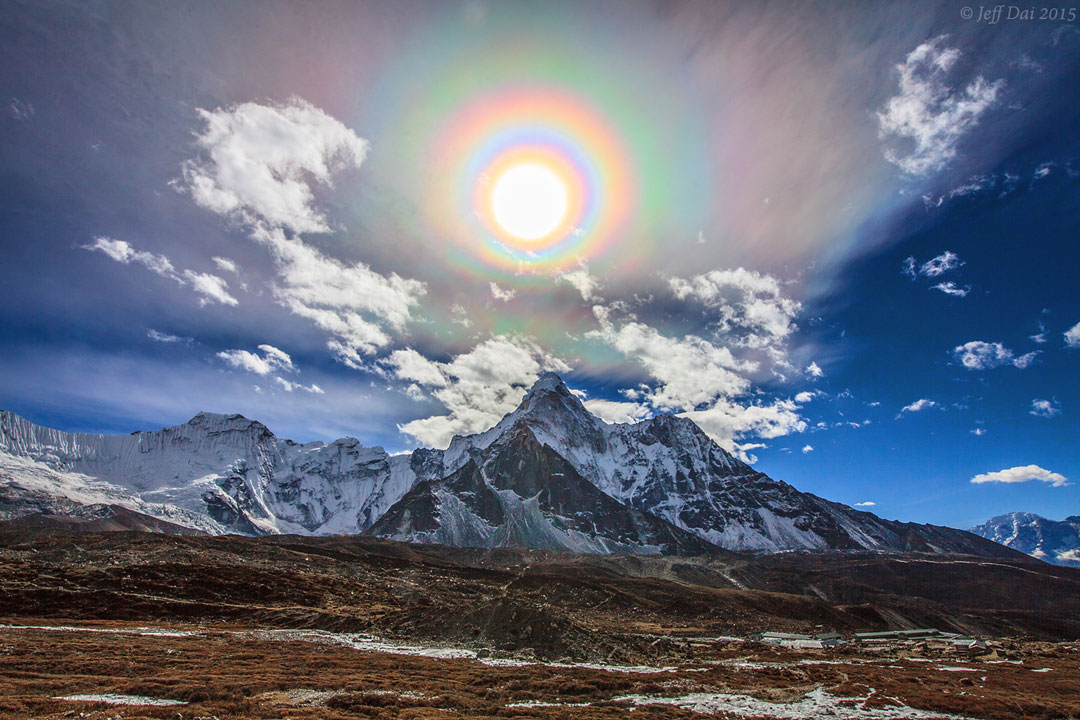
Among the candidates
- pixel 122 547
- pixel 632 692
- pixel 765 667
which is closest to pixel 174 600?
pixel 122 547

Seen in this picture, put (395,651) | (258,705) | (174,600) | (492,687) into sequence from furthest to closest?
(174,600) < (395,651) < (492,687) < (258,705)

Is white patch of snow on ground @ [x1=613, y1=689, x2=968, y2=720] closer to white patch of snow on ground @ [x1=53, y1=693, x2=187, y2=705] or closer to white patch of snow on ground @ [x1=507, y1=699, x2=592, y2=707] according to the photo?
white patch of snow on ground @ [x1=507, y1=699, x2=592, y2=707]

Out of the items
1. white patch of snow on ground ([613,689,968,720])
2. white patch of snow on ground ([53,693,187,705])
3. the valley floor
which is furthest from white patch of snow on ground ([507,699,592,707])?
white patch of snow on ground ([53,693,187,705])

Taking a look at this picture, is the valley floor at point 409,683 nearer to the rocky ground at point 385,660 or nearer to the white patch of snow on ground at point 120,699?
the white patch of snow on ground at point 120,699

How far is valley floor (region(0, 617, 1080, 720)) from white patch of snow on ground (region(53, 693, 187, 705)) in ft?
0.31

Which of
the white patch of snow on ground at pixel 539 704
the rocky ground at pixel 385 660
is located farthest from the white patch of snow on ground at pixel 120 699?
the white patch of snow on ground at pixel 539 704

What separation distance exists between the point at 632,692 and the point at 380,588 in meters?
82.8

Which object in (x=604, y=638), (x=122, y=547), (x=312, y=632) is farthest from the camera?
(x=122, y=547)

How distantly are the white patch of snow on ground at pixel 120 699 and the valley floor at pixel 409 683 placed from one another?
94 mm

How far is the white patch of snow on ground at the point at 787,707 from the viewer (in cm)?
3544

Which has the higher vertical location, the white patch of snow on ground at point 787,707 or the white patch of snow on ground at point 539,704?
the white patch of snow on ground at point 787,707

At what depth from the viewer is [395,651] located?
55375 millimetres

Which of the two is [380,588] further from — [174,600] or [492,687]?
[492,687]

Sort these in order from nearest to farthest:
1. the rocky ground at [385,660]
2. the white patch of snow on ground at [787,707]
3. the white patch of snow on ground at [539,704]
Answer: the rocky ground at [385,660] < the white patch of snow on ground at [539,704] < the white patch of snow on ground at [787,707]
